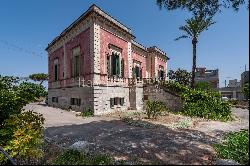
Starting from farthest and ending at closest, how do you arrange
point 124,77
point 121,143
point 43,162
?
point 124,77, point 121,143, point 43,162

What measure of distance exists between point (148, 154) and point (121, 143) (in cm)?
169

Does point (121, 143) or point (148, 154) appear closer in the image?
point (148, 154)

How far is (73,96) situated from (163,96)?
7.55m

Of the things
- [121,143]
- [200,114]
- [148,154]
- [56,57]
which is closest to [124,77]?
[200,114]

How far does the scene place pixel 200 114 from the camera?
1681 cm

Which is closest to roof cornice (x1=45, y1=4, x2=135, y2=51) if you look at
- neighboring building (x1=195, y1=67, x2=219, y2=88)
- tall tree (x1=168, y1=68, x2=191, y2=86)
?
tall tree (x1=168, y1=68, x2=191, y2=86)

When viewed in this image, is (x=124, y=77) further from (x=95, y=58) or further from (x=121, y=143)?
(x=121, y=143)

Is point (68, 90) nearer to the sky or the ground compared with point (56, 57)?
nearer to the ground

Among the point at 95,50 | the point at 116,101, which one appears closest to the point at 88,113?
the point at 116,101

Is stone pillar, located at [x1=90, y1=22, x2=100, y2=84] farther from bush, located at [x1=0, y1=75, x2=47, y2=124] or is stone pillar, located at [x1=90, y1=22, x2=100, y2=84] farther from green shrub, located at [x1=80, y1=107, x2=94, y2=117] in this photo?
bush, located at [x1=0, y1=75, x2=47, y2=124]

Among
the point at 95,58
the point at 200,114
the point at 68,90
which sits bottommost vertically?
the point at 200,114

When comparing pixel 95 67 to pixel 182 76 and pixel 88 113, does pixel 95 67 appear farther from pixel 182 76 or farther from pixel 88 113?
pixel 182 76

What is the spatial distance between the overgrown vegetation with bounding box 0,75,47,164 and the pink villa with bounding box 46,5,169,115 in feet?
26.7

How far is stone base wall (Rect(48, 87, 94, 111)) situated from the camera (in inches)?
666
